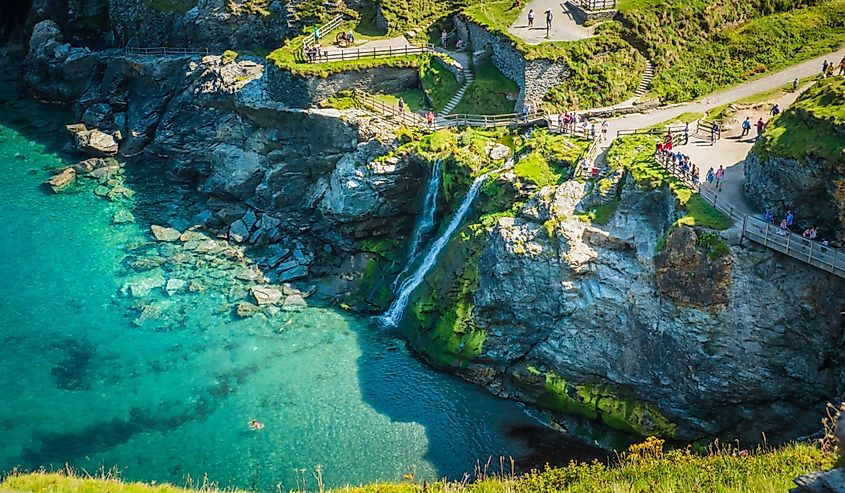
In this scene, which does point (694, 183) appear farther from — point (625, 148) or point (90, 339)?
point (90, 339)

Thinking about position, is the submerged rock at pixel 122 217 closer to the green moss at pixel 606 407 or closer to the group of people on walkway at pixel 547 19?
the group of people on walkway at pixel 547 19

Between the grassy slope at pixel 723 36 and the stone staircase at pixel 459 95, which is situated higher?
the grassy slope at pixel 723 36

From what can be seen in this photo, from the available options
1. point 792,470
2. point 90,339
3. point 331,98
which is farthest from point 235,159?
point 792,470

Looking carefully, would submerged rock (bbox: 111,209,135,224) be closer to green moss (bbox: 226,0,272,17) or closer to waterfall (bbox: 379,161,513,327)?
green moss (bbox: 226,0,272,17)

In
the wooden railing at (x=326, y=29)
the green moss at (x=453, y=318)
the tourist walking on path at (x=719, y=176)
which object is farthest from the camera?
the wooden railing at (x=326, y=29)

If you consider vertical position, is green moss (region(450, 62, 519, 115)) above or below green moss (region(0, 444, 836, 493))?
above

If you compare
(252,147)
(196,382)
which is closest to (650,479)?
(196,382)

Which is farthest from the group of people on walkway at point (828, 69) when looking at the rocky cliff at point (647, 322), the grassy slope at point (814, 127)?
the rocky cliff at point (647, 322)

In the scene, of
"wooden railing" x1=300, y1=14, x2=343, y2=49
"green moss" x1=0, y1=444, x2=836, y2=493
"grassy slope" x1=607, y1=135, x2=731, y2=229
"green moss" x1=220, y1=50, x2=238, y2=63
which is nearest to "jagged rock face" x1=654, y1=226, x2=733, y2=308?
"grassy slope" x1=607, y1=135, x2=731, y2=229
